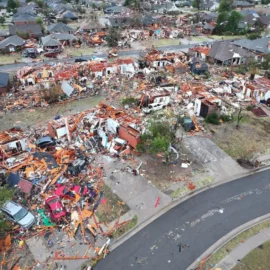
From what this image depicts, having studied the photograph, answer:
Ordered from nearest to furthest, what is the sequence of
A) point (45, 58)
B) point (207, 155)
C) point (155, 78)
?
1. point (207, 155)
2. point (155, 78)
3. point (45, 58)

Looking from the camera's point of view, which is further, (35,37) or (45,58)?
(35,37)

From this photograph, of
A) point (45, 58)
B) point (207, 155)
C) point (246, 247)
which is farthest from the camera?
point (45, 58)

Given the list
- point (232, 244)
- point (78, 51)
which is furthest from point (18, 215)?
point (78, 51)

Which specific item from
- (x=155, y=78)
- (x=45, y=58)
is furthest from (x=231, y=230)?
(x=45, y=58)

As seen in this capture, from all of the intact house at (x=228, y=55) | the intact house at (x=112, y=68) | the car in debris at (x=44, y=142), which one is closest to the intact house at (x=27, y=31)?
the intact house at (x=112, y=68)

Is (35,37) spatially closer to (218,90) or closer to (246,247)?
(218,90)

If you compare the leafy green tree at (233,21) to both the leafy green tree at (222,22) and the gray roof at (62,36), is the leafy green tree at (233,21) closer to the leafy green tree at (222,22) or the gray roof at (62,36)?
the leafy green tree at (222,22)
